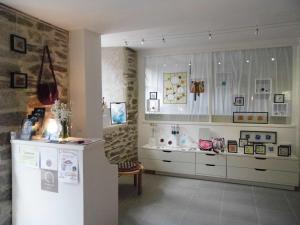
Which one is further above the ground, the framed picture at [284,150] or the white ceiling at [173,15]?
the white ceiling at [173,15]

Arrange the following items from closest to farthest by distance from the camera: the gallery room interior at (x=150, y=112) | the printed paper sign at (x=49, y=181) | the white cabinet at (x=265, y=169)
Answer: the printed paper sign at (x=49, y=181) < the gallery room interior at (x=150, y=112) < the white cabinet at (x=265, y=169)

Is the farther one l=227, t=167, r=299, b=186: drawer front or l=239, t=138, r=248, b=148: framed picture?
l=239, t=138, r=248, b=148: framed picture

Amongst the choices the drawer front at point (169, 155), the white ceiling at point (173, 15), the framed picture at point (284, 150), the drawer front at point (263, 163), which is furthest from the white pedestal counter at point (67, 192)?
the framed picture at point (284, 150)

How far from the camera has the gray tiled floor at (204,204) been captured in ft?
9.95

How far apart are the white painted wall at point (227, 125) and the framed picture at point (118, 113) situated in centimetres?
59

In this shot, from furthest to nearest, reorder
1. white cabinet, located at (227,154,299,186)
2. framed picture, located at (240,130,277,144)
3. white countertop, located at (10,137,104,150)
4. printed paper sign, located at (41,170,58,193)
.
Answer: framed picture, located at (240,130,277,144), white cabinet, located at (227,154,299,186), printed paper sign, located at (41,170,58,193), white countertop, located at (10,137,104,150)

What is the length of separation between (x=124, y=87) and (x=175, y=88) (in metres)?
1.03

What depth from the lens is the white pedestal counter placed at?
2.11 m

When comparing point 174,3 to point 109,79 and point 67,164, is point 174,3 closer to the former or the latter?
point 67,164

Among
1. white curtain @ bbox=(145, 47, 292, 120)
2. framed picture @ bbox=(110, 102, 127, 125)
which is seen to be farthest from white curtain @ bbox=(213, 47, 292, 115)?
framed picture @ bbox=(110, 102, 127, 125)

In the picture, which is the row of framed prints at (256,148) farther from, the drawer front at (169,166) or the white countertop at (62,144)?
the white countertop at (62,144)

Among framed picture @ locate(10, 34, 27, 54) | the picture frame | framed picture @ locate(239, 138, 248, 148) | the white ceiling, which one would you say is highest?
the white ceiling

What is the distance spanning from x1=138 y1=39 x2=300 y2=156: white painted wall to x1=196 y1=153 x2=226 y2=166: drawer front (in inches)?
17.6

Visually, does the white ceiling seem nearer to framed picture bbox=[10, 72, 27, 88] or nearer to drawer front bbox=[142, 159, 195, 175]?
framed picture bbox=[10, 72, 27, 88]
